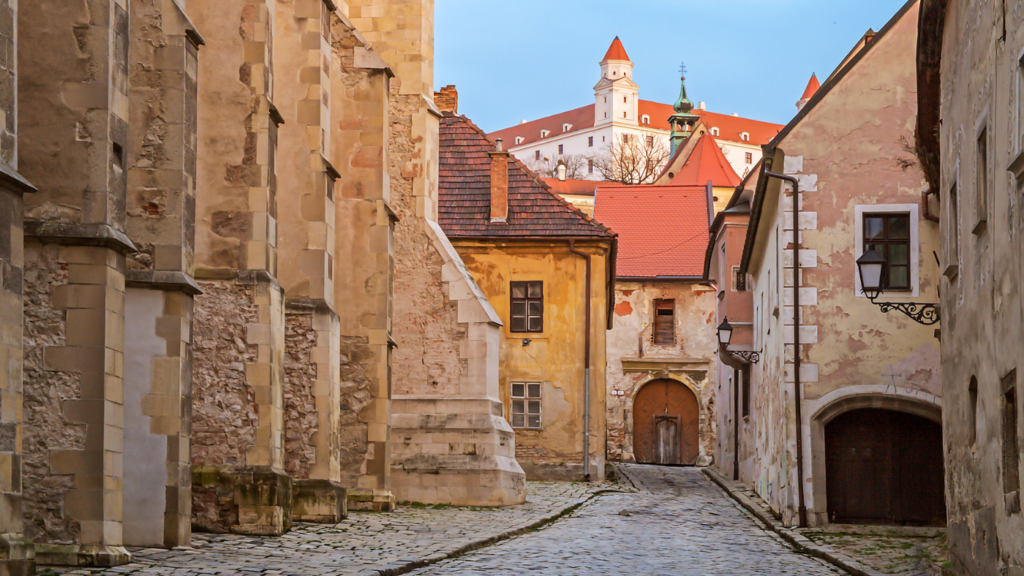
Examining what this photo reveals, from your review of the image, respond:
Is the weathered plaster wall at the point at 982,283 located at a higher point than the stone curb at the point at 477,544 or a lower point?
higher

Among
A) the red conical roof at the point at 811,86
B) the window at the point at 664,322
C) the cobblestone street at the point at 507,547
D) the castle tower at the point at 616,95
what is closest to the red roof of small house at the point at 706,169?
the window at the point at 664,322

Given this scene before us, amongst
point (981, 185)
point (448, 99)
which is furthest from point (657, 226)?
point (981, 185)

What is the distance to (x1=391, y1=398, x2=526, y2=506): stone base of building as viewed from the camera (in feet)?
71.0

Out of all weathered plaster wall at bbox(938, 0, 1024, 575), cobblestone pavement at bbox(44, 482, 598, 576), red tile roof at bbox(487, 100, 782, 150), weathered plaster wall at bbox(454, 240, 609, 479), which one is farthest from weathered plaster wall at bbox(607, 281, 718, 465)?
red tile roof at bbox(487, 100, 782, 150)

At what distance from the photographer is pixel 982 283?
10.9 meters

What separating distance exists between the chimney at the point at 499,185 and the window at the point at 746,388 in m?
6.67

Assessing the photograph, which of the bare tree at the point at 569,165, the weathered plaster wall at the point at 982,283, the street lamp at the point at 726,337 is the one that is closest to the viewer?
the weathered plaster wall at the point at 982,283

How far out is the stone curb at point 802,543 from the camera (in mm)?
12828

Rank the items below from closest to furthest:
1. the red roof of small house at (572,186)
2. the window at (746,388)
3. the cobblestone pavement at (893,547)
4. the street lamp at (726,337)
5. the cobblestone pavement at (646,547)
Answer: the cobblestone pavement at (646,547)
the cobblestone pavement at (893,547)
the street lamp at (726,337)
the window at (746,388)
the red roof of small house at (572,186)

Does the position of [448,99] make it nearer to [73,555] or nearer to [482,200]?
[482,200]

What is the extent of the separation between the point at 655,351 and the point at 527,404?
528 inches

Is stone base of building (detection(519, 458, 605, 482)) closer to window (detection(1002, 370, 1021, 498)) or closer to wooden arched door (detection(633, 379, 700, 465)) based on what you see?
wooden arched door (detection(633, 379, 700, 465))

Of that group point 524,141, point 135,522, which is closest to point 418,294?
point 135,522

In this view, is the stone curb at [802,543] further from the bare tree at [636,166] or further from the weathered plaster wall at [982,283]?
the bare tree at [636,166]
